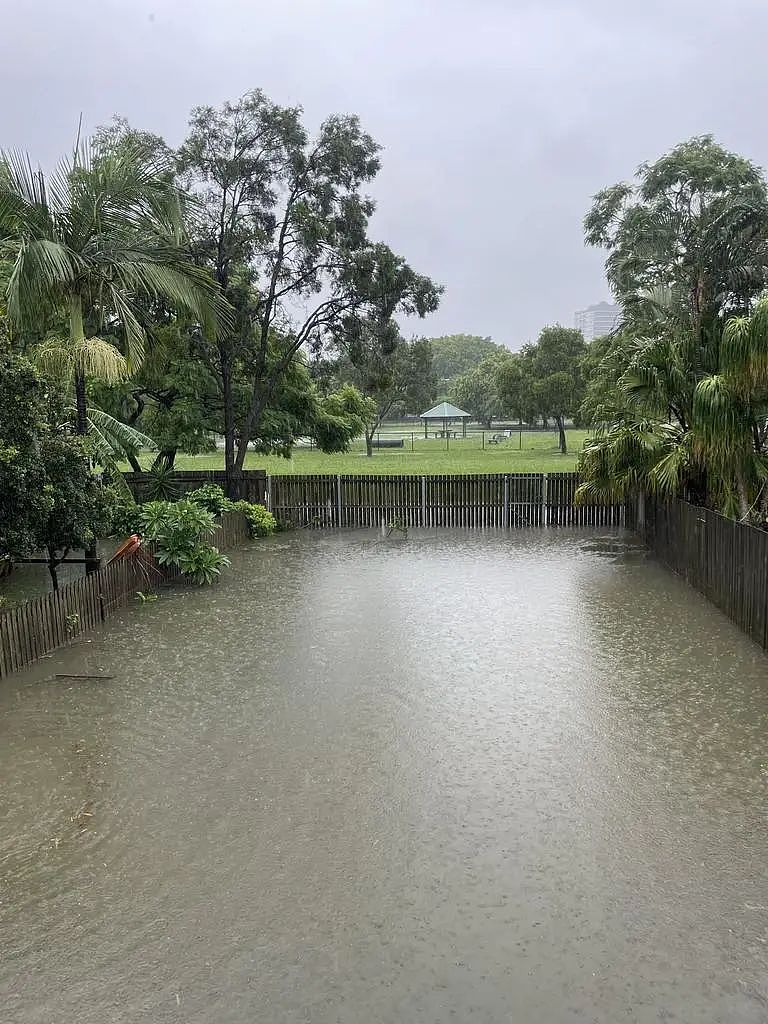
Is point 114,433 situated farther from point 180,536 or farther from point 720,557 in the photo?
point 720,557

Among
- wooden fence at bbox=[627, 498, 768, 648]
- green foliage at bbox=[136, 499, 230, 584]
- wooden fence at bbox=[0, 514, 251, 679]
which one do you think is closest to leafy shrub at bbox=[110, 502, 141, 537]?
green foliage at bbox=[136, 499, 230, 584]

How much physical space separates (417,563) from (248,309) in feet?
28.2

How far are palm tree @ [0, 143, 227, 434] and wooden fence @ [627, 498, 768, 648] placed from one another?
826 centimetres

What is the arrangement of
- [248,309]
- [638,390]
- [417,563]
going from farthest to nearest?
1. [248,309]
2. [417,563]
3. [638,390]

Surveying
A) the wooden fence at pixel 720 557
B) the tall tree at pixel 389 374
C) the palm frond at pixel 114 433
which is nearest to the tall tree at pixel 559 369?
the tall tree at pixel 389 374

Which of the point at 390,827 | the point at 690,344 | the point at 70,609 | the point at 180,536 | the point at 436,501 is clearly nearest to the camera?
the point at 390,827

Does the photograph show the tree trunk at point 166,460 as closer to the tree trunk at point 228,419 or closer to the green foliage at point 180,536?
the tree trunk at point 228,419

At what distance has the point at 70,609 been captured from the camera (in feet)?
34.4

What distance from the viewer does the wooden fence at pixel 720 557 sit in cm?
970

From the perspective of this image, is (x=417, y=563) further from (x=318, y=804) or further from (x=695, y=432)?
(x=318, y=804)

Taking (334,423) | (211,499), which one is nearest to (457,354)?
(334,423)

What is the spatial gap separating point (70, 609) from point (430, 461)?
3329 centimetres

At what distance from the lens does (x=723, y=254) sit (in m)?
17.3

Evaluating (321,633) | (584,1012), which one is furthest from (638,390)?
(584,1012)
